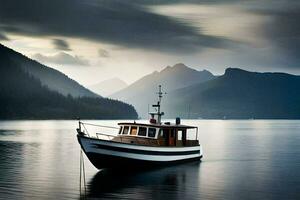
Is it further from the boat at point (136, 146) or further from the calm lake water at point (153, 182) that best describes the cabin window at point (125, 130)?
the calm lake water at point (153, 182)

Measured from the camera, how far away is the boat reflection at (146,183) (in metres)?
A: 37.8

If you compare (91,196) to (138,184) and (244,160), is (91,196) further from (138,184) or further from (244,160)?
(244,160)

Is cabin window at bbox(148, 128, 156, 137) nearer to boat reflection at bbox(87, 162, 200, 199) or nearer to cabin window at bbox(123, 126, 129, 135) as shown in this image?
cabin window at bbox(123, 126, 129, 135)

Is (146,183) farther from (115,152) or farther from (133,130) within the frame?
(133,130)

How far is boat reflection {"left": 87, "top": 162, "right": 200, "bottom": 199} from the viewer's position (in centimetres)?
3778

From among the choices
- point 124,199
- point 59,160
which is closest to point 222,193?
point 124,199

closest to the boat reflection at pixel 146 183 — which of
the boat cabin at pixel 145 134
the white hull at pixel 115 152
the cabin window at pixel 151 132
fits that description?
the white hull at pixel 115 152

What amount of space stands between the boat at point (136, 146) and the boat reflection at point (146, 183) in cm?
117

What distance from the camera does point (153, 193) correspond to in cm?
3847

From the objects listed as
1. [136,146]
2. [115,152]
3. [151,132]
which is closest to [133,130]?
[151,132]

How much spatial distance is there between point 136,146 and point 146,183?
5.01 m

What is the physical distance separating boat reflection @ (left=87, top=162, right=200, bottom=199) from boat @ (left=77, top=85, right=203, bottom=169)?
1173mm

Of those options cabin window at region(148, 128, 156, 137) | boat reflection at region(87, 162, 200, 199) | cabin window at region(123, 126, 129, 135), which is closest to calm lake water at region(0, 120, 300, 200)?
boat reflection at region(87, 162, 200, 199)

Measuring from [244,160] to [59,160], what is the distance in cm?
2856
